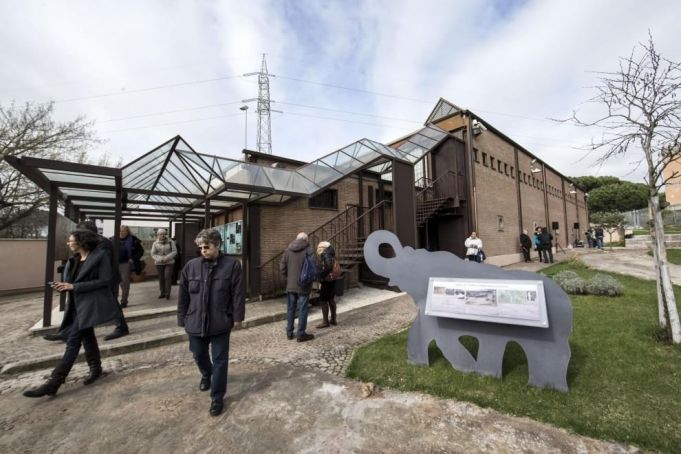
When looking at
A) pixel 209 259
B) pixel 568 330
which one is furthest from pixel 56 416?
pixel 568 330

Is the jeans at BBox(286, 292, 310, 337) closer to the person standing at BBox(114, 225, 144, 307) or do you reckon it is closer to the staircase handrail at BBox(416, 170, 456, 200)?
the person standing at BBox(114, 225, 144, 307)

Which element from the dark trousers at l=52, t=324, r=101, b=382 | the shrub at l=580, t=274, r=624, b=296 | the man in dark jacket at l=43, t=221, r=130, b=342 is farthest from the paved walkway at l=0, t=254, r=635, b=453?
the shrub at l=580, t=274, r=624, b=296

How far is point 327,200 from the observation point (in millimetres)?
10062

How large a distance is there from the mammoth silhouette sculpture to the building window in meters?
5.84

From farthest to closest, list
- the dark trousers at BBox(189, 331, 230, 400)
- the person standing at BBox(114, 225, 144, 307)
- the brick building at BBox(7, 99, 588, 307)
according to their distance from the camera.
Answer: the person standing at BBox(114, 225, 144, 307) → the brick building at BBox(7, 99, 588, 307) → the dark trousers at BBox(189, 331, 230, 400)

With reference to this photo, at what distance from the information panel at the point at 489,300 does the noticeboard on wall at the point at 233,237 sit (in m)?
5.91

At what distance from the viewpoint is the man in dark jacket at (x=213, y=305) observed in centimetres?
280

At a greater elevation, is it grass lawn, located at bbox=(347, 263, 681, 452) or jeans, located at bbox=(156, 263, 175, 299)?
jeans, located at bbox=(156, 263, 175, 299)

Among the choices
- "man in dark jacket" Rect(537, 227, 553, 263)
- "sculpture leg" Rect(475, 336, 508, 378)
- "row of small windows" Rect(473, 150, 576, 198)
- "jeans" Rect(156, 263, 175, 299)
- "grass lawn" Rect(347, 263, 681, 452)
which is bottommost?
"grass lawn" Rect(347, 263, 681, 452)

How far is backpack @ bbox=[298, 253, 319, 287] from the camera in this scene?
4848mm

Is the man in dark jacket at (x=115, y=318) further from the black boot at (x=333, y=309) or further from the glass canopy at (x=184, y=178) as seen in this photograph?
the black boot at (x=333, y=309)

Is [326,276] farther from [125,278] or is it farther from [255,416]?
[125,278]

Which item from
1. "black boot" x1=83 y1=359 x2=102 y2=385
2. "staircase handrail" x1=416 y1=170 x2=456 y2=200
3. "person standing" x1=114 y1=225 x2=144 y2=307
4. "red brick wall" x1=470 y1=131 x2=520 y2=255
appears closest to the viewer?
"black boot" x1=83 y1=359 x2=102 y2=385

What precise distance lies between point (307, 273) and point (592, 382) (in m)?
3.73
